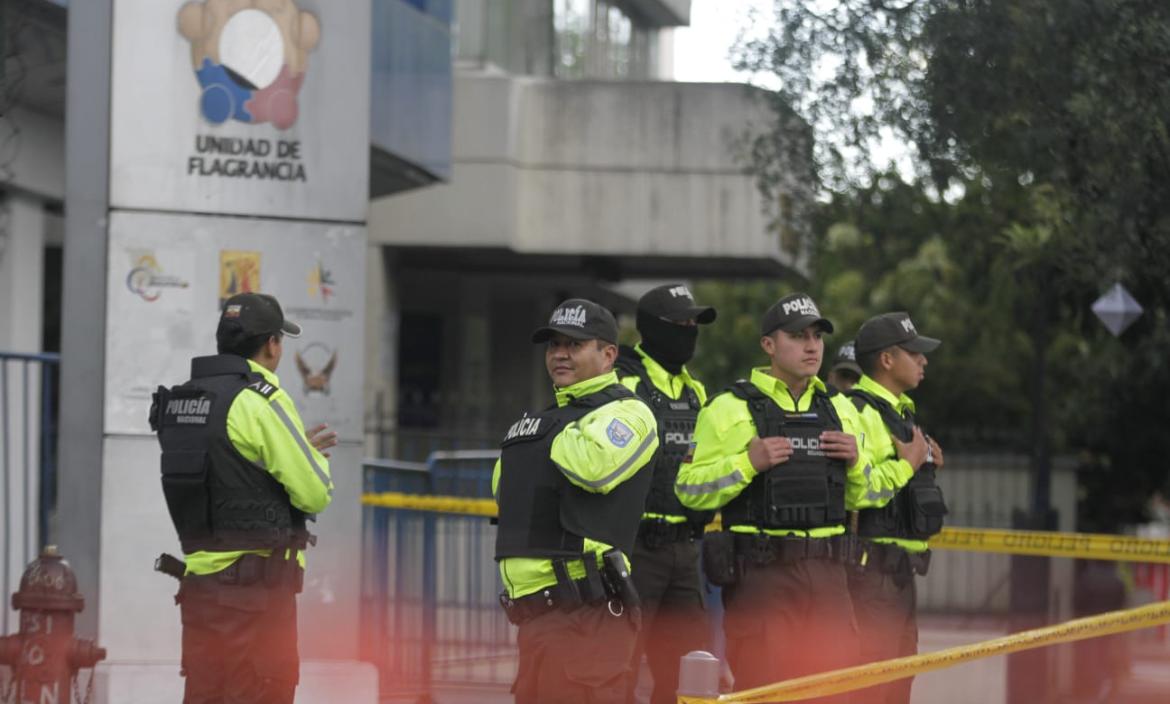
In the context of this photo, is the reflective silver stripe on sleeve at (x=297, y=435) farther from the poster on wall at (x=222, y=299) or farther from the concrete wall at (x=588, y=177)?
the concrete wall at (x=588, y=177)

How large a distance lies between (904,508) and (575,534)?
277 centimetres

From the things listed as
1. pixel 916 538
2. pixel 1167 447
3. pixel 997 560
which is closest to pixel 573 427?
pixel 916 538

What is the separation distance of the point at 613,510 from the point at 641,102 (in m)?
13.2

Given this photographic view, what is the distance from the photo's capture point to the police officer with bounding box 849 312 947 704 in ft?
26.5

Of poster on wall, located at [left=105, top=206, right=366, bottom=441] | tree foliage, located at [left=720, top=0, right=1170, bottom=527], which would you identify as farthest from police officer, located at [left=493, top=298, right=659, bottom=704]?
tree foliage, located at [left=720, top=0, right=1170, bottom=527]

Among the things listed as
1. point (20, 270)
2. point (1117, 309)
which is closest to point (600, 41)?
point (20, 270)

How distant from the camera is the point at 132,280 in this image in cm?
881

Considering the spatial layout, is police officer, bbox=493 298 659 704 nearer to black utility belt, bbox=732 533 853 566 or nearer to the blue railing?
black utility belt, bbox=732 533 853 566

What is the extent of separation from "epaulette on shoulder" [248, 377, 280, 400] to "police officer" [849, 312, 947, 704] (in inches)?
102

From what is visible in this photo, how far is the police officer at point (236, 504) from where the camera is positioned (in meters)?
6.89

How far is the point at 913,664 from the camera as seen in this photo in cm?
611

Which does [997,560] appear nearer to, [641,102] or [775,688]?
[641,102]

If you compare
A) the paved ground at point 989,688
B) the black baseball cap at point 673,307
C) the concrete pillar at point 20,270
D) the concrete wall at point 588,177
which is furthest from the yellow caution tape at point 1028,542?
the concrete wall at point 588,177

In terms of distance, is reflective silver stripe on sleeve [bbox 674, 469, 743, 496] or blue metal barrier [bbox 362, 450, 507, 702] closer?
reflective silver stripe on sleeve [bbox 674, 469, 743, 496]
